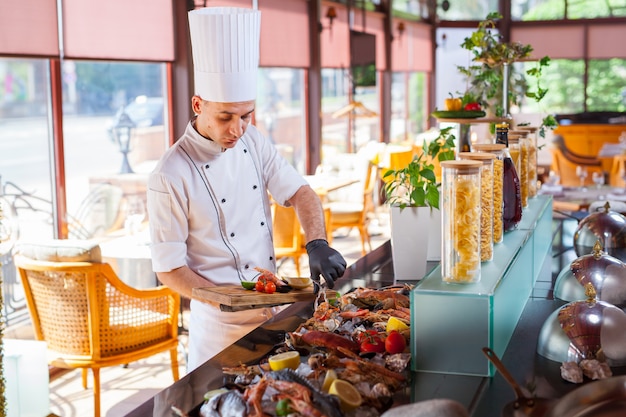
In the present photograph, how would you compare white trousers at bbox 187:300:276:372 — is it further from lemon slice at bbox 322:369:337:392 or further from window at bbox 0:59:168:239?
window at bbox 0:59:168:239

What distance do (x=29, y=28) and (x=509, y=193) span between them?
Result: 2.86 metres

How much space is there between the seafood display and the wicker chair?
1791 millimetres

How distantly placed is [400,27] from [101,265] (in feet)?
26.0

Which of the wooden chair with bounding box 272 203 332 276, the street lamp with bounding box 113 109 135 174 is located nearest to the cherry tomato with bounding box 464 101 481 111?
the wooden chair with bounding box 272 203 332 276

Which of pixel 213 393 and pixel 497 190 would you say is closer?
pixel 213 393

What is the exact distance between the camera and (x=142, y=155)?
557 cm

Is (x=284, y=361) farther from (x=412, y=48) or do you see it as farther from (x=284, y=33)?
(x=412, y=48)

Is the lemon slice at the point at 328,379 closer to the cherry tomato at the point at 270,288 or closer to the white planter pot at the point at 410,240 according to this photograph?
the cherry tomato at the point at 270,288

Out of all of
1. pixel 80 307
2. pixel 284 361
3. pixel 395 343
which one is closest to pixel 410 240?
pixel 395 343

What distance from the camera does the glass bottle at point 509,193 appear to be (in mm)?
2279

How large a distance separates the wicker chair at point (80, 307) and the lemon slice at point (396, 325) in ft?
6.68

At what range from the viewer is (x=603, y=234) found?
2.66m

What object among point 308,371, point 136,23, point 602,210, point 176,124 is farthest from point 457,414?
point 176,124

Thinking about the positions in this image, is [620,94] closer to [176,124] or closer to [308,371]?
[176,124]
